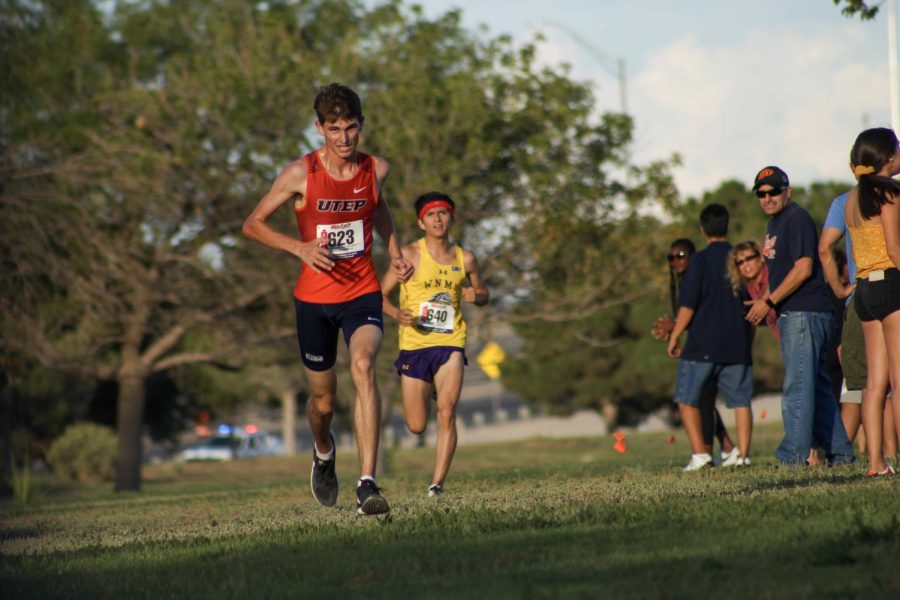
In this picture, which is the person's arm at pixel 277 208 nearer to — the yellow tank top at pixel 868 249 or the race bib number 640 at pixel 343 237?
the race bib number 640 at pixel 343 237

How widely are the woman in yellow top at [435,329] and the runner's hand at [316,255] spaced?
6.59 ft

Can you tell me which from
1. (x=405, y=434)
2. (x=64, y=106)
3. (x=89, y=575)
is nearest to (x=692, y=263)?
(x=89, y=575)

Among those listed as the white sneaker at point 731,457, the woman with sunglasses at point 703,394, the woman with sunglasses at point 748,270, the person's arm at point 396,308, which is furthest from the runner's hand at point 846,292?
the person's arm at point 396,308

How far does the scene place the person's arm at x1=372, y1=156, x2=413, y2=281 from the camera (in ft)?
29.0

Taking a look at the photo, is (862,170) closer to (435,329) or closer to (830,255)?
(830,255)

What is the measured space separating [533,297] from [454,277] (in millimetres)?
17069

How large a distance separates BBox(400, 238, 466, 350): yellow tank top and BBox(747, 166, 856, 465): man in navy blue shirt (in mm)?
2316

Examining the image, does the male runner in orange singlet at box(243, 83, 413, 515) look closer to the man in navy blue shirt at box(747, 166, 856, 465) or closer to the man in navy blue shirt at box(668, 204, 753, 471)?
the man in navy blue shirt at box(747, 166, 856, 465)

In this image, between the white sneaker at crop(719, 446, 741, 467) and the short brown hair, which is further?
the white sneaker at crop(719, 446, 741, 467)

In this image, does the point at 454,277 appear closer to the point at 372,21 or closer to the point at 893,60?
the point at 893,60

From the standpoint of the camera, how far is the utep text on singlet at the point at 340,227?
28.2 feet

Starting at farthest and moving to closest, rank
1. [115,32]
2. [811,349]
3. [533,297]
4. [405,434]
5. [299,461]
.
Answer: [405,434], [299,461], [115,32], [533,297], [811,349]

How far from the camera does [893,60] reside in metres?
23.2

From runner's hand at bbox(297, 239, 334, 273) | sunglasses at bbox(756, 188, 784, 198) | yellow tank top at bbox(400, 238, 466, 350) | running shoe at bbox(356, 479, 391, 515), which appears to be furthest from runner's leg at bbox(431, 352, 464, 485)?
sunglasses at bbox(756, 188, 784, 198)
